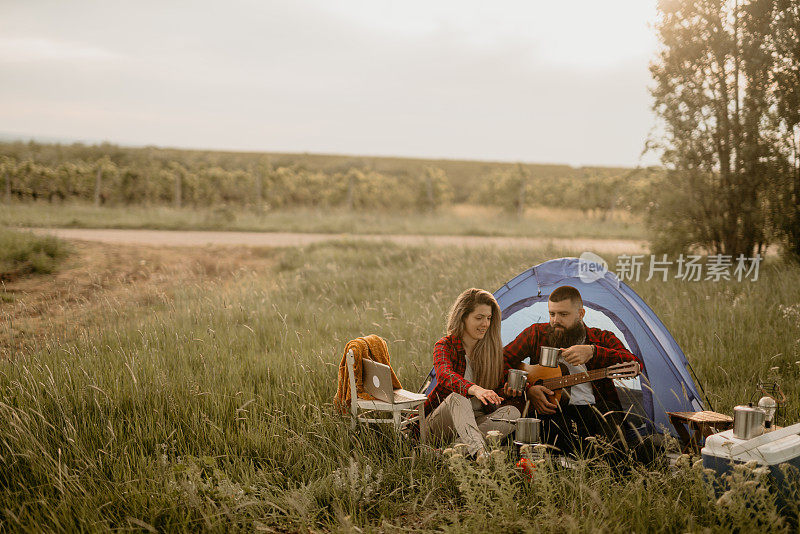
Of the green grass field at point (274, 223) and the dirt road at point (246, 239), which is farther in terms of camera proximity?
the green grass field at point (274, 223)

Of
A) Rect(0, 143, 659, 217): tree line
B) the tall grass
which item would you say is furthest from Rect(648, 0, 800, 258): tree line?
Rect(0, 143, 659, 217): tree line

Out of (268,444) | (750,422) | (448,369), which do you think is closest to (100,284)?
(268,444)

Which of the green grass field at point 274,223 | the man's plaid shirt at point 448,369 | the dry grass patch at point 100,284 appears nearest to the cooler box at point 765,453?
the man's plaid shirt at point 448,369

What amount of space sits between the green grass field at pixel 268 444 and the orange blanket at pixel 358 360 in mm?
146

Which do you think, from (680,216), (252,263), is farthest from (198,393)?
(680,216)

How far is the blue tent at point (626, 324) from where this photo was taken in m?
4.32

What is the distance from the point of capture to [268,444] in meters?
3.80

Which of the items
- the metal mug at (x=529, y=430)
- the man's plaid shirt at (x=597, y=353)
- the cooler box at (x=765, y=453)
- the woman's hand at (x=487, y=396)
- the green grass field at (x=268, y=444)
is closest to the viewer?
the cooler box at (x=765, y=453)

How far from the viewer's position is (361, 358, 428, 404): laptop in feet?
12.6

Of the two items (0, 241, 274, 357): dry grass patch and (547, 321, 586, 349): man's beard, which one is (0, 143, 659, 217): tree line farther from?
(547, 321, 586, 349): man's beard

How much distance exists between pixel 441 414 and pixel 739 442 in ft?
5.58

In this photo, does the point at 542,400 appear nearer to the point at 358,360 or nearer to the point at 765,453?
the point at 358,360

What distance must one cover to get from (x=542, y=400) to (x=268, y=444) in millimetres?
1873

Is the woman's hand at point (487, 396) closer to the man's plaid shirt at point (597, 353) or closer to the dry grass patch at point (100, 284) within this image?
the man's plaid shirt at point (597, 353)
